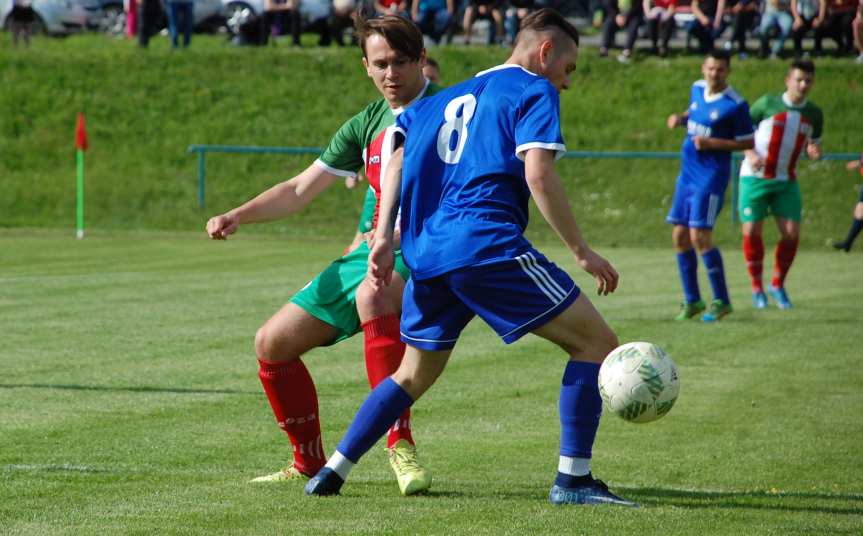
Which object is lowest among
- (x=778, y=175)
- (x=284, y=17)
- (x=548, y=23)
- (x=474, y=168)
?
(x=284, y=17)

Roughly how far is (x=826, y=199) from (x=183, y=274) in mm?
12912

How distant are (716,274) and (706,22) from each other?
17000 millimetres

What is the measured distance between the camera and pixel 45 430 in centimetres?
725

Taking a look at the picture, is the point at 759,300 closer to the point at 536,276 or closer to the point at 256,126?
the point at 536,276

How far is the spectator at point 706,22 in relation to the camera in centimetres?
2928

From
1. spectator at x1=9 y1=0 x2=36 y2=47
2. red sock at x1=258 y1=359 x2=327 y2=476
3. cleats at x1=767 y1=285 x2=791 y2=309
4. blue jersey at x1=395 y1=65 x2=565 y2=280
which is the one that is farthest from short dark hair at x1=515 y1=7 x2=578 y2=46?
spectator at x1=9 y1=0 x2=36 y2=47

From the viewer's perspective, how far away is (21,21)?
3272cm

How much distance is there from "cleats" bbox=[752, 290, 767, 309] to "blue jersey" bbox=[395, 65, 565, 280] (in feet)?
30.1

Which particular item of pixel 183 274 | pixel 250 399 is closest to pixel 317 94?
pixel 183 274

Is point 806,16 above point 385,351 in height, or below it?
above

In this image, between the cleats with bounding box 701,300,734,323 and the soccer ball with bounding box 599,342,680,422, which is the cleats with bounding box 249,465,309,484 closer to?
the soccer ball with bounding box 599,342,680,422

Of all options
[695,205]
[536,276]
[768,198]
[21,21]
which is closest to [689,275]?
[695,205]

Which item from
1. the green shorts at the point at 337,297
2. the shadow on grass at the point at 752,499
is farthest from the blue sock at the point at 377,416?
the shadow on grass at the point at 752,499

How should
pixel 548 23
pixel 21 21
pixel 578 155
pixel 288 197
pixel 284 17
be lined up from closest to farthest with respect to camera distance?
pixel 548 23, pixel 288 197, pixel 578 155, pixel 21 21, pixel 284 17
